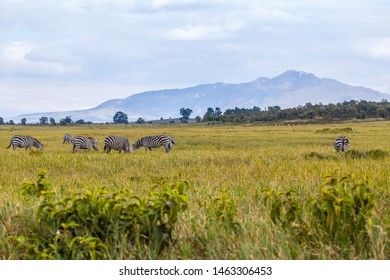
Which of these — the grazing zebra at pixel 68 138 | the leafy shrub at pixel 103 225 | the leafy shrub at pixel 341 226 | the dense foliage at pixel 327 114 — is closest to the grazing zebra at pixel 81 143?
the grazing zebra at pixel 68 138

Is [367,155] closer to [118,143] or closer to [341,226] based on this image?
[341,226]

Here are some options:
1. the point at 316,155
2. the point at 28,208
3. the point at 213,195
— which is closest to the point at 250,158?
the point at 316,155

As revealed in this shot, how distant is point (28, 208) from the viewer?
23.4 ft

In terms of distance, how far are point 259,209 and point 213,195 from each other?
1041 mm

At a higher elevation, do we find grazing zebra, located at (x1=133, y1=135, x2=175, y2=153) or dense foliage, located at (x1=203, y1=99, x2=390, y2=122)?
dense foliage, located at (x1=203, y1=99, x2=390, y2=122)

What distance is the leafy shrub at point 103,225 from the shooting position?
19.1 feet

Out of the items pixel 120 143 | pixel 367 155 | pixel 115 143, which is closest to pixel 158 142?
pixel 120 143

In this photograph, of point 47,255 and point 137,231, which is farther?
point 137,231

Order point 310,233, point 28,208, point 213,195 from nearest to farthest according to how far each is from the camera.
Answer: point 310,233 → point 28,208 → point 213,195

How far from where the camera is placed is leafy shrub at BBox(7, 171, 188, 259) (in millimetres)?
5836

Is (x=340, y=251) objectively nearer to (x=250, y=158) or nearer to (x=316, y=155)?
(x=250, y=158)

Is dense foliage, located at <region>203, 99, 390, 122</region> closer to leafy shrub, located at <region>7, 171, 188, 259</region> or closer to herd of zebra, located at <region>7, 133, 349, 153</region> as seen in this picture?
herd of zebra, located at <region>7, 133, 349, 153</region>

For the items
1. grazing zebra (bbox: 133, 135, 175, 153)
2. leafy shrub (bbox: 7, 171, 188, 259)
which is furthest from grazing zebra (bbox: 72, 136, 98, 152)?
leafy shrub (bbox: 7, 171, 188, 259)
